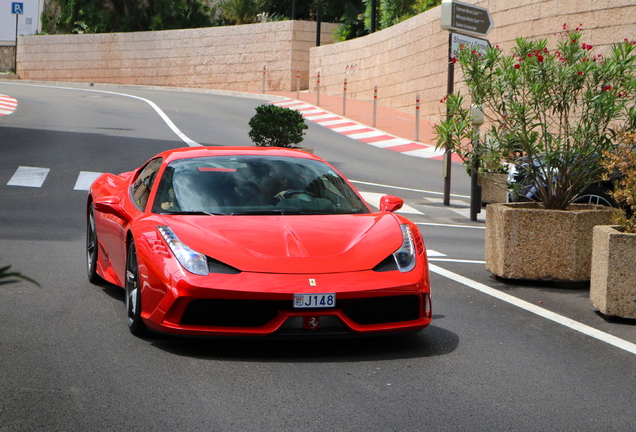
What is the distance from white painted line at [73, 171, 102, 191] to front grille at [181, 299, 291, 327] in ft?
32.7

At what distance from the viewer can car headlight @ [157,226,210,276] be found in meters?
5.31

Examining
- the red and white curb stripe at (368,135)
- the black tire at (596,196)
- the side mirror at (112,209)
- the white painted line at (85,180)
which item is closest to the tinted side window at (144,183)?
the side mirror at (112,209)

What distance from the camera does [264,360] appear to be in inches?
209

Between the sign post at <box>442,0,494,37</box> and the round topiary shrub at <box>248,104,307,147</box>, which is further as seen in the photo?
the round topiary shrub at <box>248,104,307,147</box>

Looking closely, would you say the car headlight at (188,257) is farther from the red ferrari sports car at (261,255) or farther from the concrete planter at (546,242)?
the concrete planter at (546,242)

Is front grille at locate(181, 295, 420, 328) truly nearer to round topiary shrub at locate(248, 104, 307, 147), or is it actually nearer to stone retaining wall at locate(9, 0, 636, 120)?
round topiary shrub at locate(248, 104, 307, 147)

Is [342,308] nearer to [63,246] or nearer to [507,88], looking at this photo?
[507,88]

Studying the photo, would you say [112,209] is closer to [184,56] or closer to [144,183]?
[144,183]

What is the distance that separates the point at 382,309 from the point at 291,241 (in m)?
0.69

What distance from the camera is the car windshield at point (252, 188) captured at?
619 centimetres

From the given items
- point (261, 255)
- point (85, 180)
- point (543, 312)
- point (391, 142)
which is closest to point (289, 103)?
point (391, 142)

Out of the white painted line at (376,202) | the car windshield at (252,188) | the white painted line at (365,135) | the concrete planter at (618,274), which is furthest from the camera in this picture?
the white painted line at (365,135)

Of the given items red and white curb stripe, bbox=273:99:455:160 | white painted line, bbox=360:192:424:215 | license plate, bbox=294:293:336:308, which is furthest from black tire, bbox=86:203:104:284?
red and white curb stripe, bbox=273:99:455:160

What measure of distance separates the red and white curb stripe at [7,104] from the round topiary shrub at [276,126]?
13.3 m
